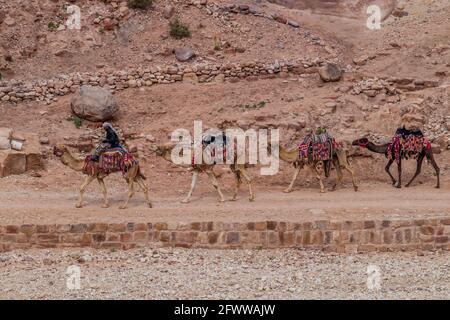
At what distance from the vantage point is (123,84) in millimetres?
26031

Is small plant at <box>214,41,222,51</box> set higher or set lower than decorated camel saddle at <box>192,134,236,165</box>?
higher

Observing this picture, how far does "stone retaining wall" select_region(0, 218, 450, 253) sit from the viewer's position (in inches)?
634

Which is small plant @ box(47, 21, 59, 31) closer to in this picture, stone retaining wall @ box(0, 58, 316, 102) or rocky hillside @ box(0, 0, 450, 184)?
rocky hillside @ box(0, 0, 450, 184)

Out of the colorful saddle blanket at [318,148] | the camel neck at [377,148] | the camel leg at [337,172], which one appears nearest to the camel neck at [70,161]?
the colorful saddle blanket at [318,148]

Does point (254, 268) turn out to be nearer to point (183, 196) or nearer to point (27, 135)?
point (183, 196)

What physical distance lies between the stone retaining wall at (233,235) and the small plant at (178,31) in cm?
1367

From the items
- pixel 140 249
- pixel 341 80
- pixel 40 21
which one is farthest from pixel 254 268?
pixel 40 21

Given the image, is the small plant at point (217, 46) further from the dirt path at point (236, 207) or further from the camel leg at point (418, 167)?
the camel leg at point (418, 167)

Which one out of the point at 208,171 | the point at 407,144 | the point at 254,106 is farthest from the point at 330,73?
the point at 208,171

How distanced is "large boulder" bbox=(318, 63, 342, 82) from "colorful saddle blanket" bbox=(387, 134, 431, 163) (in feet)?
20.3

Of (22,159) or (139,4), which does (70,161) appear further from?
(139,4)

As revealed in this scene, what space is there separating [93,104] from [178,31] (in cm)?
603

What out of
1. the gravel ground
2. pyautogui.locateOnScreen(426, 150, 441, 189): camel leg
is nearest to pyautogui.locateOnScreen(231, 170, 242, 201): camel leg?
the gravel ground

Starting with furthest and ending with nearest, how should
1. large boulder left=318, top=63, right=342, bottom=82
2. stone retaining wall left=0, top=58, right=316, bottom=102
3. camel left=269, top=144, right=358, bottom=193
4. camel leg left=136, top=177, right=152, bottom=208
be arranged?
1. large boulder left=318, top=63, right=342, bottom=82
2. stone retaining wall left=0, top=58, right=316, bottom=102
3. camel left=269, top=144, right=358, bottom=193
4. camel leg left=136, top=177, right=152, bottom=208
